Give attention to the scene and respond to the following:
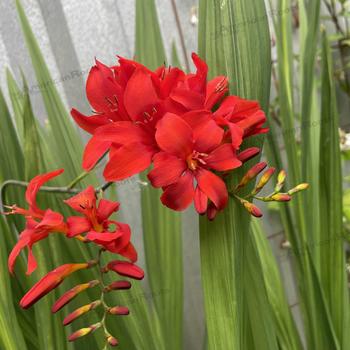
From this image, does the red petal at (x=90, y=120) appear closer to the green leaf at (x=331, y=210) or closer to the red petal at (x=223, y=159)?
the red petal at (x=223, y=159)

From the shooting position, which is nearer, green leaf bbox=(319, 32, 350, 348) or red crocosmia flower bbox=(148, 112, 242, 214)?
red crocosmia flower bbox=(148, 112, 242, 214)

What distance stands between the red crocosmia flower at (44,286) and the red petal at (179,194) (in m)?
0.09

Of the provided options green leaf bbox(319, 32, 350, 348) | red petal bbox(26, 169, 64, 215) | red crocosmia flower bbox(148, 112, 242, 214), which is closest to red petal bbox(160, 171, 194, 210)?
red crocosmia flower bbox(148, 112, 242, 214)

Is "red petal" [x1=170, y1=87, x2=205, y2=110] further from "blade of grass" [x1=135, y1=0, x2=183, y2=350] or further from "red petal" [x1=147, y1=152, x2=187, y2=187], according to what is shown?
"blade of grass" [x1=135, y1=0, x2=183, y2=350]

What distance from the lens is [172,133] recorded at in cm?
28

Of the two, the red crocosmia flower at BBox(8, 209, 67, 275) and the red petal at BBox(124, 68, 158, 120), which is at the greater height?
the red petal at BBox(124, 68, 158, 120)

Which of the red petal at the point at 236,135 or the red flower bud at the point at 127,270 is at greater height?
the red petal at the point at 236,135

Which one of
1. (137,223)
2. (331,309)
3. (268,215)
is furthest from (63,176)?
(268,215)

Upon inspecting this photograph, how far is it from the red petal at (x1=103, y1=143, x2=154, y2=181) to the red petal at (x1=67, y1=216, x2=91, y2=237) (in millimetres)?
43

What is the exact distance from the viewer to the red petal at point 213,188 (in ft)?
0.94

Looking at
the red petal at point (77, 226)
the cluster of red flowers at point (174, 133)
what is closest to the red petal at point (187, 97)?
the cluster of red flowers at point (174, 133)

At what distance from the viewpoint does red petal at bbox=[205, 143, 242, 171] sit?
0.29 meters

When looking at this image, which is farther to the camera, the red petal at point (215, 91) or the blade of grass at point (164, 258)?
the blade of grass at point (164, 258)

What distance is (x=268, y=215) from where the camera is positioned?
928 millimetres
